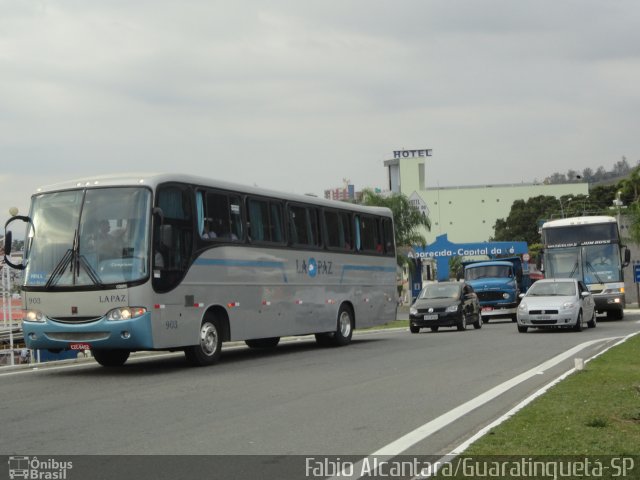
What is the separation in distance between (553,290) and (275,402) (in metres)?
19.9

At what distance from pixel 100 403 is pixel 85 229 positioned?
4.87 m

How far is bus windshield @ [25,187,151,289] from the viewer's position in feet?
54.7

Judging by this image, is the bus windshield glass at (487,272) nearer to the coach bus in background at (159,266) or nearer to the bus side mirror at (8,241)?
the coach bus in background at (159,266)

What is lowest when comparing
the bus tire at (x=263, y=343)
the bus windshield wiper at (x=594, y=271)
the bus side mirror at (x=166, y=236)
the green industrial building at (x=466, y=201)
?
the bus tire at (x=263, y=343)

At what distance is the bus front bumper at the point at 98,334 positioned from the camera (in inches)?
651

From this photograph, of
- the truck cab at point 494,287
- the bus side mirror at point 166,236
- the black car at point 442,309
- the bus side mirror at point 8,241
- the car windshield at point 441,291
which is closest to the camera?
the bus side mirror at point 8,241

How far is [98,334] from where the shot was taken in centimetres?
1662

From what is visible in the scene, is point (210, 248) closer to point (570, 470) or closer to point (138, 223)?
point (138, 223)

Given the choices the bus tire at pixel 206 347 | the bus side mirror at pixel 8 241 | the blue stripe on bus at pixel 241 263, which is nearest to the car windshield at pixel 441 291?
the blue stripe on bus at pixel 241 263

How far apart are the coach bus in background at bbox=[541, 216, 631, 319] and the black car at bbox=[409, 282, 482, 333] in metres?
8.00

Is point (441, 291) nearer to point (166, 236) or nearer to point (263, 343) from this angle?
point (263, 343)

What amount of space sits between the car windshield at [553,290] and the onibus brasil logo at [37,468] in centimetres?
2403

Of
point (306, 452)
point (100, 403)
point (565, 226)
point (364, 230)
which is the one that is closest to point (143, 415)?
point (100, 403)

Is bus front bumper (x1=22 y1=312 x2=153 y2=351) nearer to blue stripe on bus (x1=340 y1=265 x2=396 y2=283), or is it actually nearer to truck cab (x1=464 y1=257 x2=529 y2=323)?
blue stripe on bus (x1=340 y1=265 x2=396 y2=283)
